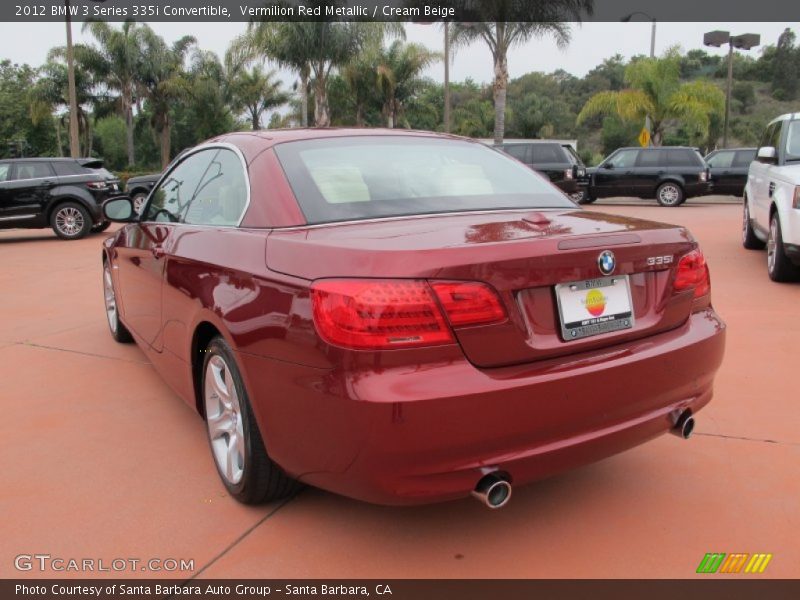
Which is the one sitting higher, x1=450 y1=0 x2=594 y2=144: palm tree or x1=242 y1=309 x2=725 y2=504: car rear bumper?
x1=450 y1=0 x2=594 y2=144: palm tree

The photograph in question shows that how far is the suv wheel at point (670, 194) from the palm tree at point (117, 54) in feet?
89.9

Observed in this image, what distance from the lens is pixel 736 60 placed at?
83250 millimetres

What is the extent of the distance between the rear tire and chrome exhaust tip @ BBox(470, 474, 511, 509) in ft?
58.8

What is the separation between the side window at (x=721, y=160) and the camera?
63.4 ft

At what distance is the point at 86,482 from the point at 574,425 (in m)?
2.18

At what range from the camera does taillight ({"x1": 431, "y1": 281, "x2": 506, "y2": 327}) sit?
2.14 meters

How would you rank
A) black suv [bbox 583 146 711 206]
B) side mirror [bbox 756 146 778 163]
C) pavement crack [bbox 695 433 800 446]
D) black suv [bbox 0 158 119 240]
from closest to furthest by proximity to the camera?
pavement crack [bbox 695 433 800 446], side mirror [bbox 756 146 778 163], black suv [bbox 0 158 119 240], black suv [bbox 583 146 711 206]

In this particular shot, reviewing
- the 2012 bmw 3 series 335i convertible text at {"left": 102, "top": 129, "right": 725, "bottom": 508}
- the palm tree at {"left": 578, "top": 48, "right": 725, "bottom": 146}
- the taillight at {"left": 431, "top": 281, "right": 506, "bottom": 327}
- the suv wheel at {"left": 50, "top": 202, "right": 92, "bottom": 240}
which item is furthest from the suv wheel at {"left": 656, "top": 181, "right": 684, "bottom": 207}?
the taillight at {"left": 431, "top": 281, "right": 506, "bottom": 327}

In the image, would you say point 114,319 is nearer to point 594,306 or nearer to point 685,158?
point 594,306

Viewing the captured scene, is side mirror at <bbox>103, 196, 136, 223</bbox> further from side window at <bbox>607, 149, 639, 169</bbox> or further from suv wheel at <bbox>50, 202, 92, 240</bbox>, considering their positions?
side window at <bbox>607, 149, 639, 169</bbox>

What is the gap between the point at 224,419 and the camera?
9.71ft

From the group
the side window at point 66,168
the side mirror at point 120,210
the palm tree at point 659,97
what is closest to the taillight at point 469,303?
the side mirror at point 120,210

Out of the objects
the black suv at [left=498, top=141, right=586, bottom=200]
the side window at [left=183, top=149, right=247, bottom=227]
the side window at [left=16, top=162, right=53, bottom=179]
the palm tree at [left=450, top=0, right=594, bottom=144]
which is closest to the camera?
the side window at [left=183, top=149, right=247, bottom=227]
